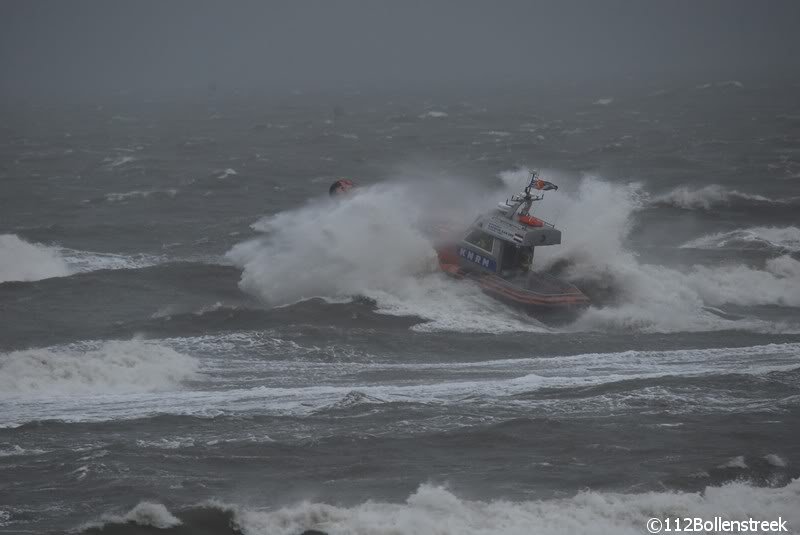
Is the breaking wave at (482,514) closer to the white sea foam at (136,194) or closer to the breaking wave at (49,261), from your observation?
the breaking wave at (49,261)

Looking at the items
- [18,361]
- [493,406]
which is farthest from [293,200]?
[493,406]

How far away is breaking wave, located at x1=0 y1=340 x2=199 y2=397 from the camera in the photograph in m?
19.2

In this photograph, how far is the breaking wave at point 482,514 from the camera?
13.6m

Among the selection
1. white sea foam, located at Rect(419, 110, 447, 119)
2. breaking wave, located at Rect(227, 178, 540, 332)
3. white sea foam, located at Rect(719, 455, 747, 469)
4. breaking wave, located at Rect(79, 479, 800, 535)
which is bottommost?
breaking wave, located at Rect(79, 479, 800, 535)

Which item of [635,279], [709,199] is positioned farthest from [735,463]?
[709,199]

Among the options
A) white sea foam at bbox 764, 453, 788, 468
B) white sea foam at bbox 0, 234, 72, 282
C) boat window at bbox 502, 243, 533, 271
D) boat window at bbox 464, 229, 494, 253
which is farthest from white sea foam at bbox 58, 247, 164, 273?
white sea foam at bbox 764, 453, 788, 468

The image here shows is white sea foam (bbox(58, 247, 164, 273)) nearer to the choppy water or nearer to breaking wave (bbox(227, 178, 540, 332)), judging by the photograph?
the choppy water

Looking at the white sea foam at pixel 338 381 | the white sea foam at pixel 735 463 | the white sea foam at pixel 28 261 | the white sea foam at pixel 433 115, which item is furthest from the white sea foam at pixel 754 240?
the white sea foam at pixel 433 115

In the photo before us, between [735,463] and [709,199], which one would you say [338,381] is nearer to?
[735,463]

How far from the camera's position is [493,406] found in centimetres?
1794

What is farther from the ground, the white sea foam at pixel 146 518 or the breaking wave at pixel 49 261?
the breaking wave at pixel 49 261

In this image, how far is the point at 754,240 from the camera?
3253 centimetres

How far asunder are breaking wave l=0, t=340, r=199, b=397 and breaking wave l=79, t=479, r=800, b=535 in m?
5.73

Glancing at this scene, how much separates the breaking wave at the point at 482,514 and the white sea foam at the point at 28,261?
17464 millimetres
